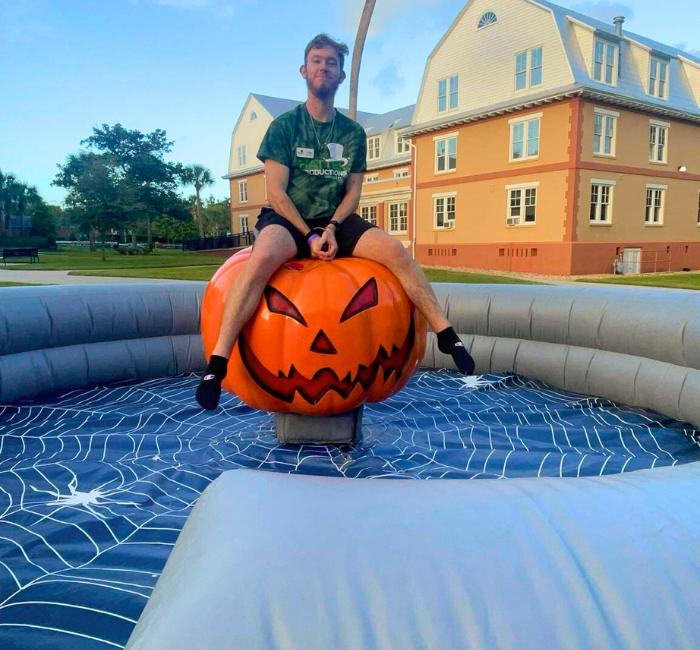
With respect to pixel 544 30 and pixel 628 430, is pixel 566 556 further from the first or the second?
pixel 544 30

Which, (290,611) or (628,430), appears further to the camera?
(628,430)

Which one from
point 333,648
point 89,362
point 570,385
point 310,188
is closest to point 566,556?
point 333,648

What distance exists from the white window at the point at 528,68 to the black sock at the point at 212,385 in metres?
19.6

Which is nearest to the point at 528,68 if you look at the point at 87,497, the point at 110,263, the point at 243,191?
the point at 110,263

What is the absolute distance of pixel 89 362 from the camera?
15.0 feet

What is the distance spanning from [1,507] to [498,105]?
2060 centimetres

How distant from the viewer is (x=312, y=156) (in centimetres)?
330

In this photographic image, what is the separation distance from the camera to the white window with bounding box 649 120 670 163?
21.0 metres

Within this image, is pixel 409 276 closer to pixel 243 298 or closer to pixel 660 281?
pixel 243 298

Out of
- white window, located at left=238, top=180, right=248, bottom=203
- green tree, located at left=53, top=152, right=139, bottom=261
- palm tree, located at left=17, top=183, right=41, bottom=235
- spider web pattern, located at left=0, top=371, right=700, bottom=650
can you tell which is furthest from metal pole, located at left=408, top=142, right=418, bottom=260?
palm tree, located at left=17, top=183, right=41, bottom=235

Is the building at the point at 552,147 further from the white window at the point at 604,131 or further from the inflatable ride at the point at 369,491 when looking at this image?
the inflatable ride at the point at 369,491

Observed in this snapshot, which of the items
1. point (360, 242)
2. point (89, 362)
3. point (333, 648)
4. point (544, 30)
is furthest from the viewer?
point (544, 30)

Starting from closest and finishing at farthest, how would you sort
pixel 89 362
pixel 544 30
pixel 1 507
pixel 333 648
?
pixel 333 648
pixel 1 507
pixel 89 362
pixel 544 30

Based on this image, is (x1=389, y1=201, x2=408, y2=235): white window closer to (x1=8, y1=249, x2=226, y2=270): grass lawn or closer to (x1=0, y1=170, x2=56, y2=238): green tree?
(x1=8, y1=249, x2=226, y2=270): grass lawn
